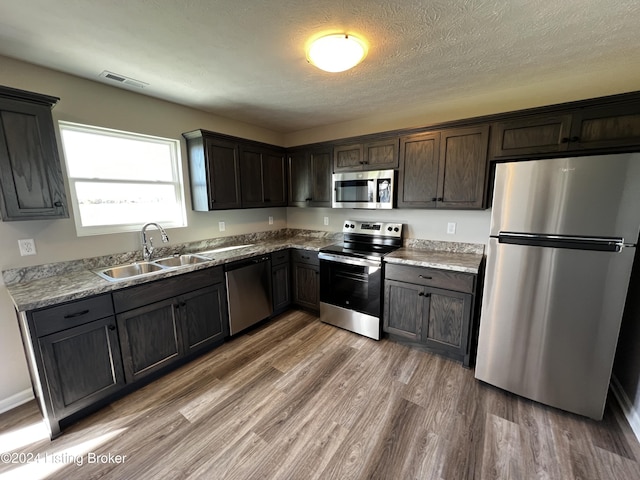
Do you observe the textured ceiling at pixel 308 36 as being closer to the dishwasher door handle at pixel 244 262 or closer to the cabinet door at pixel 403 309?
the dishwasher door handle at pixel 244 262

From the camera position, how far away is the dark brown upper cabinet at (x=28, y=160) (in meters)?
1.69

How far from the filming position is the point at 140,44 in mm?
1675

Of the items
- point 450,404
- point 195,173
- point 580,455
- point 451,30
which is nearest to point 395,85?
point 451,30

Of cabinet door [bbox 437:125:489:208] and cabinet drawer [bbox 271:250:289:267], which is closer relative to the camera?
cabinet door [bbox 437:125:489:208]

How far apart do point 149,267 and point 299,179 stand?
208cm

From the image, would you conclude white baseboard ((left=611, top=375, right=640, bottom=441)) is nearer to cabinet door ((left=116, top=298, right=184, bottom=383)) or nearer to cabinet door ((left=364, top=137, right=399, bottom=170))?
cabinet door ((left=364, top=137, right=399, bottom=170))

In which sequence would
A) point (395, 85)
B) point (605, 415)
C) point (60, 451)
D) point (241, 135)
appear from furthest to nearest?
point (241, 135)
point (395, 85)
point (605, 415)
point (60, 451)

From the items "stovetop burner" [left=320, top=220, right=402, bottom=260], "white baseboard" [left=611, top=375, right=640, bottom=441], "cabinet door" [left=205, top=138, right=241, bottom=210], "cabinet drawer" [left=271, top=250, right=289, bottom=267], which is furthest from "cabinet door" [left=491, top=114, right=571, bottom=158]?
"cabinet door" [left=205, top=138, right=241, bottom=210]

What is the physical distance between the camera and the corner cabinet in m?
2.30

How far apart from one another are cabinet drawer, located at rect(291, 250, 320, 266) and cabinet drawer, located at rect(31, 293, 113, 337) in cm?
194

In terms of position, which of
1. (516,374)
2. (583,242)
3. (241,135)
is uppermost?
(241,135)

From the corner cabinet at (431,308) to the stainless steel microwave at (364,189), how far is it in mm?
778

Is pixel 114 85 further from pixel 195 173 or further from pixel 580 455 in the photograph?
pixel 580 455

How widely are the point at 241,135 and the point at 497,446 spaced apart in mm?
3883
